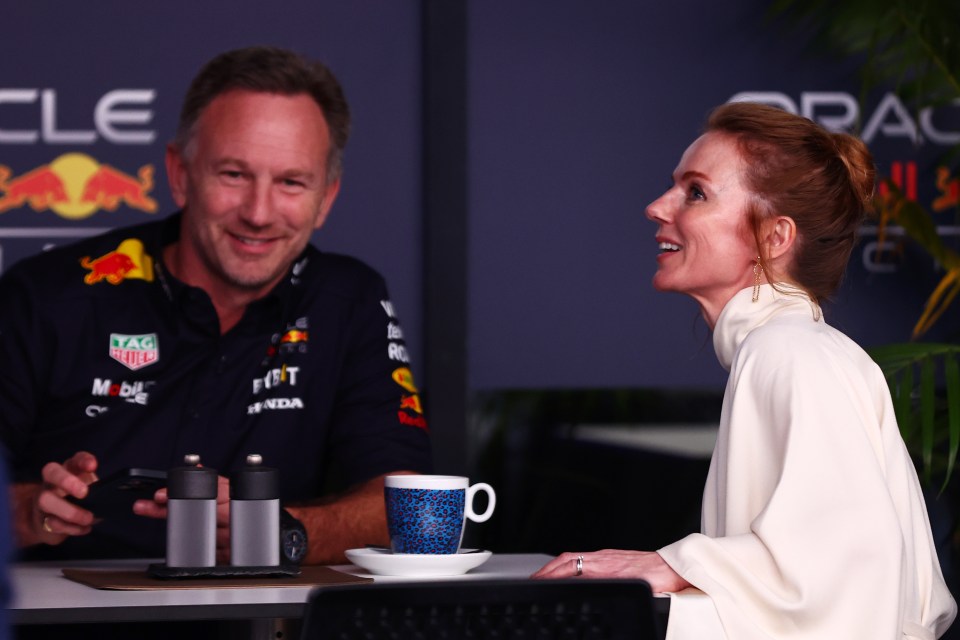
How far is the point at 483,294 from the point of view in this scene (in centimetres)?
367

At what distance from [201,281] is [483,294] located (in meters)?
1.04

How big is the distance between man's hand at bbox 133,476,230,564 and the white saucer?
26 centimetres

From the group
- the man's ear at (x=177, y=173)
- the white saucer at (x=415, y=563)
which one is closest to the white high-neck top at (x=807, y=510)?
the white saucer at (x=415, y=563)

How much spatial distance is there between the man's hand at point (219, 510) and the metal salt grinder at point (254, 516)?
0.47 ft

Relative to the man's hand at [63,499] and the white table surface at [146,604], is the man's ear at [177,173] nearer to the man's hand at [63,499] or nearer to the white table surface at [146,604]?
the man's hand at [63,499]

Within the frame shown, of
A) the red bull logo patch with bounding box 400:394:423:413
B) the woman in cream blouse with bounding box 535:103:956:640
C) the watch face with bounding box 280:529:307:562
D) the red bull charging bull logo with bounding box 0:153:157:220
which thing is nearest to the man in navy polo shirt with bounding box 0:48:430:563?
the red bull logo patch with bounding box 400:394:423:413

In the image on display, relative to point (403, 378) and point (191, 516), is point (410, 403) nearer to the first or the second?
point (403, 378)

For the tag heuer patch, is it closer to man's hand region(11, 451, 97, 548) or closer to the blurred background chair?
man's hand region(11, 451, 97, 548)

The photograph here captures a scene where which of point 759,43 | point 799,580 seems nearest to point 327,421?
point 799,580

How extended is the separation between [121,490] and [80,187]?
1.80 metres

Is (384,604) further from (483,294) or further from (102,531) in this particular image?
(483,294)

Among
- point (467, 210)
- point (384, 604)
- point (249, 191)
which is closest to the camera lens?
point (384, 604)

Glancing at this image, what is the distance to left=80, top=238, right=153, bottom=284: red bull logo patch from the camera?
2.71 m

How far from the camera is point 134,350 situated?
265 centimetres
